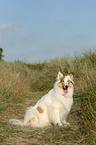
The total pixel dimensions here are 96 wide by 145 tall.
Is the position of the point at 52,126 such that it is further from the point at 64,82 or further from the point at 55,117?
the point at 64,82

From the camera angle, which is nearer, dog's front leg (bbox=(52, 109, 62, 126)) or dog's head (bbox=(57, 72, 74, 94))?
dog's head (bbox=(57, 72, 74, 94))

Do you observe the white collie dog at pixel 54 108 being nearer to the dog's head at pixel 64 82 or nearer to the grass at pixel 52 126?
the dog's head at pixel 64 82

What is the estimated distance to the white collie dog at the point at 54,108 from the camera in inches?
179

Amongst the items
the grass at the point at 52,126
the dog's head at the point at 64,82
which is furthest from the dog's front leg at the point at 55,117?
the dog's head at the point at 64,82

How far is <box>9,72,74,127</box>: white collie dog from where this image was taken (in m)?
4.55

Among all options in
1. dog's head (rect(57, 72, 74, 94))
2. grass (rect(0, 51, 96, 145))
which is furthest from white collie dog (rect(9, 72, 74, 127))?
grass (rect(0, 51, 96, 145))

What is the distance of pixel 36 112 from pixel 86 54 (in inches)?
280

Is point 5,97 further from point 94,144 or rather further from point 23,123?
point 94,144

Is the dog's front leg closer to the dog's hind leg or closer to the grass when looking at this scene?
the dog's hind leg

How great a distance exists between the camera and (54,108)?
15.3 feet

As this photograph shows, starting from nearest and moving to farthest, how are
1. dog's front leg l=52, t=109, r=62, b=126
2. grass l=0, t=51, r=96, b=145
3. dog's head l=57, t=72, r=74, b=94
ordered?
grass l=0, t=51, r=96, b=145 < dog's head l=57, t=72, r=74, b=94 < dog's front leg l=52, t=109, r=62, b=126

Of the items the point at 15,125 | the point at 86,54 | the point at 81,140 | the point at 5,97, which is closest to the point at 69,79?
the point at 81,140

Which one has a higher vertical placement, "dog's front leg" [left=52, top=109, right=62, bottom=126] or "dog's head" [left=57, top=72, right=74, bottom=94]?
"dog's head" [left=57, top=72, right=74, bottom=94]

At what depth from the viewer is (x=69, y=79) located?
4500 millimetres
